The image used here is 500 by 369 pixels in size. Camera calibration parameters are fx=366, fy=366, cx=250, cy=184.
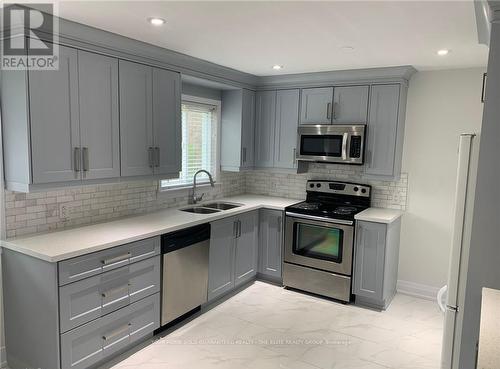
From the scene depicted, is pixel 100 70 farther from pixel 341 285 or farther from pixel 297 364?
pixel 341 285

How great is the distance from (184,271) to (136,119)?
136 centimetres

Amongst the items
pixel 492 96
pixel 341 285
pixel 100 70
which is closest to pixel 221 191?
pixel 341 285

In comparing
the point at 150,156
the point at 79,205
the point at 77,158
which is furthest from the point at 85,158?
the point at 150,156

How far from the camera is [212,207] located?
4203 millimetres

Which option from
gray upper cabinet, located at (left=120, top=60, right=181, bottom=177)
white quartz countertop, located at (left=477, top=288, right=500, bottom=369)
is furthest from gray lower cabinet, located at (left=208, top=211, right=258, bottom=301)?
white quartz countertop, located at (left=477, top=288, right=500, bottom=369)

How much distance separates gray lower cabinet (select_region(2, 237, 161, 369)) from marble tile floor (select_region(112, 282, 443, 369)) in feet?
0.97

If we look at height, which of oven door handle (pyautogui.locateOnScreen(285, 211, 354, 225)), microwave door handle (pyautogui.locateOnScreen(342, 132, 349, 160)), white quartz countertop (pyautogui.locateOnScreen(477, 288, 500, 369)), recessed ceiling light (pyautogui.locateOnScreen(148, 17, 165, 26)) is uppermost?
recessed ceiling light (pyautogui.locateOnScreen(148, 17, 165, 26))

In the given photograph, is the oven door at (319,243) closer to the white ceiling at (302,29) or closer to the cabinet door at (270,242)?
the cabinet door at (270,242)

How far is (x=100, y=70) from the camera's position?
2.73 metres

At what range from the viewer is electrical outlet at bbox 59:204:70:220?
112 inches

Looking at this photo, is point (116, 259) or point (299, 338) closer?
point (116, 259)

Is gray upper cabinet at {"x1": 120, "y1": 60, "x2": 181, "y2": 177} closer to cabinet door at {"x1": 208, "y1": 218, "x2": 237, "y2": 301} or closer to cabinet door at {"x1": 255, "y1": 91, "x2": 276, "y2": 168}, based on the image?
cabinet door at {"x1": 208, "y1": 218, "x2": 237, "y2": 301}

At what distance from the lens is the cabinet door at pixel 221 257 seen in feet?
11.6

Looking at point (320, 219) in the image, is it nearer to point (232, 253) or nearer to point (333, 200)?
point (333, 200)
